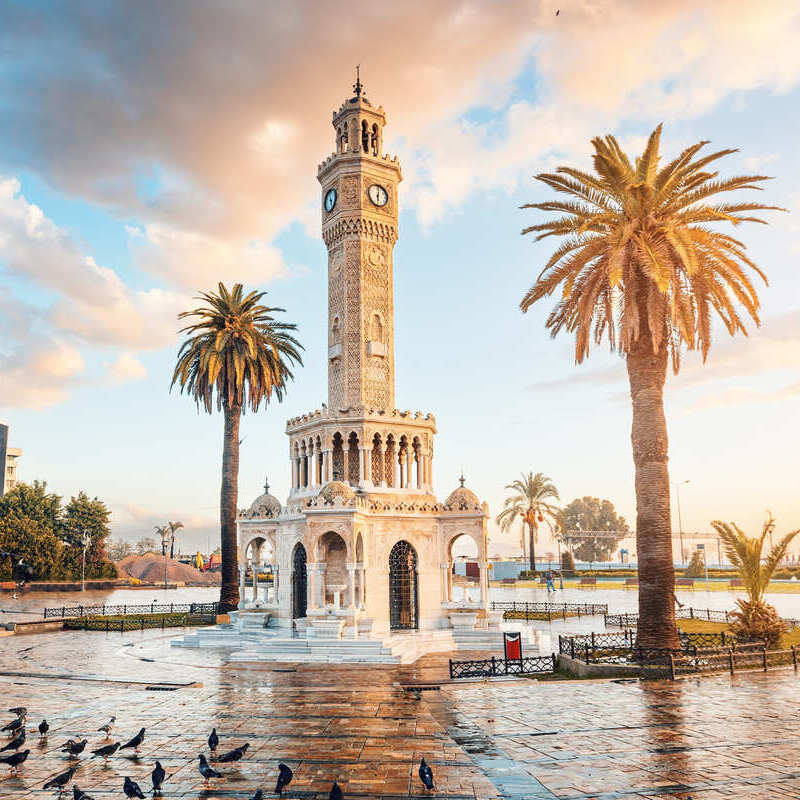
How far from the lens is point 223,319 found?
45.2 m

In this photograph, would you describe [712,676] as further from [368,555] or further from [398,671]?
[368,555]

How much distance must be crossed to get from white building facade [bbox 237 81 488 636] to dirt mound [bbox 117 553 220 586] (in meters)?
63.0

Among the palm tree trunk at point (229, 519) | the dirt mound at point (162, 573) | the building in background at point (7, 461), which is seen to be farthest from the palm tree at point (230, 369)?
the building in background at point (7, 461)

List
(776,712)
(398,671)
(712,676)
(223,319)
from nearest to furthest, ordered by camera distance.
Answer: (776,712) < (712,676) < (398,671) < (223,319)

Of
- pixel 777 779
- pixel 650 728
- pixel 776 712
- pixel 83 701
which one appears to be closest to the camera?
pixel 777 779

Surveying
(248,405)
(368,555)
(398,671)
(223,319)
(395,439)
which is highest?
(223,319)

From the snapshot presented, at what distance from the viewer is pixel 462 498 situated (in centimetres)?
3691

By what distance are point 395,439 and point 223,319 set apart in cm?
1491

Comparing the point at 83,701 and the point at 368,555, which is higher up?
the point at 368,555

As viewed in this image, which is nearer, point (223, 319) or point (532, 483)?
point (223, 319)

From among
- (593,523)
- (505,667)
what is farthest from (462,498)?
(593,523)

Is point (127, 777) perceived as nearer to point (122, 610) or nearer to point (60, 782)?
point (60, 782)

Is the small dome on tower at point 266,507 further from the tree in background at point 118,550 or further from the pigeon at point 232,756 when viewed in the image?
the tree in background at point 118,550

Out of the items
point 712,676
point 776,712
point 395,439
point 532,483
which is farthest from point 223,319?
point 532,483
